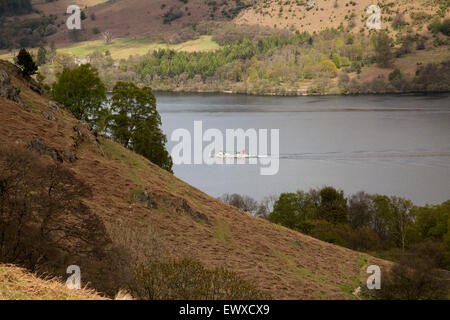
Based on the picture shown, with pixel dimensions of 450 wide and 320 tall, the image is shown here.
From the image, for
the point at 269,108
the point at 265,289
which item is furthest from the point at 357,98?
the point at 265,289

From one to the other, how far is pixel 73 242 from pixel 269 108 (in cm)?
10363

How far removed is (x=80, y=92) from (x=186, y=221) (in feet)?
53.8

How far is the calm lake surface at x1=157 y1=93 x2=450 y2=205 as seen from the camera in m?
58.1

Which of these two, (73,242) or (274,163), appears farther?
(274,163)

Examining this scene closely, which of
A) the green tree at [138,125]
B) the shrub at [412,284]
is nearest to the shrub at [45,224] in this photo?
the shrub at [412,284]

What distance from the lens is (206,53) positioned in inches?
7766

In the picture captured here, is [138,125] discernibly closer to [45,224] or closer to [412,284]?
[412,284]

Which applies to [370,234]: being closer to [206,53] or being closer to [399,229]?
[399,229]

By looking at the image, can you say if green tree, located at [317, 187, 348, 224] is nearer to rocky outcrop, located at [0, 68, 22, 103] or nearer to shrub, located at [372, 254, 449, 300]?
shrub, located at [372, 254, 449, 300]

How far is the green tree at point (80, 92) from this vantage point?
33722mm

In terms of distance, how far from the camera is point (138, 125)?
34469mm

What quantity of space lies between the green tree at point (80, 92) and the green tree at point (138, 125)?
44.8 inches

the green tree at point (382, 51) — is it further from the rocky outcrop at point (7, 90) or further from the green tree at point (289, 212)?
the rocky outcrop at point (7, 90)

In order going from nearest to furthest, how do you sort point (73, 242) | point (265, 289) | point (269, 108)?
point (73, 242), point (265, 289), point (269, 108)
